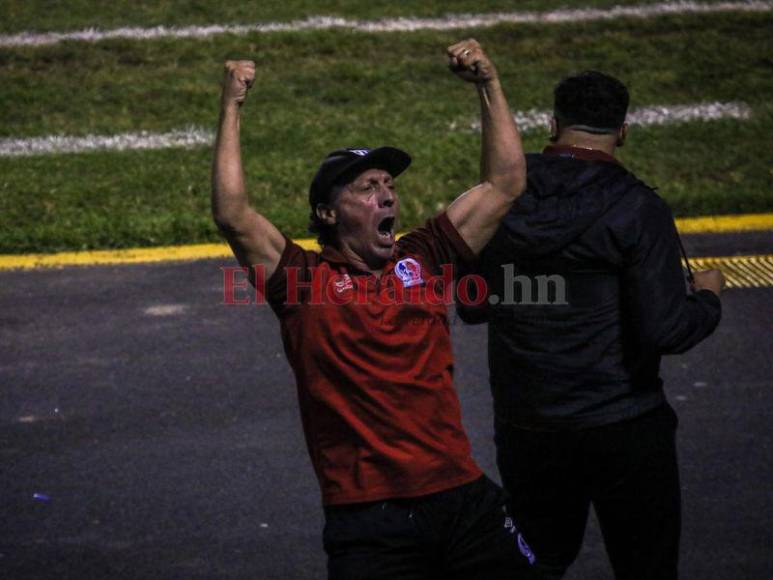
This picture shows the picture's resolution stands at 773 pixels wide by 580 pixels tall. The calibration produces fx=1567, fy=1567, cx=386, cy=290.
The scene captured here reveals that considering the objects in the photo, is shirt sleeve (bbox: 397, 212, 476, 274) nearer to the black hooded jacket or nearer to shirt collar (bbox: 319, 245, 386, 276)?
shirt collar (bbox: 319, 245, 386, 276)

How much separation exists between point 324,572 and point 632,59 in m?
9.81

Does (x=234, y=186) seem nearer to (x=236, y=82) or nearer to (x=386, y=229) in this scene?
(x=236, y=82)

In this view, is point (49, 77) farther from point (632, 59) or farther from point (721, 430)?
point (721, 430)

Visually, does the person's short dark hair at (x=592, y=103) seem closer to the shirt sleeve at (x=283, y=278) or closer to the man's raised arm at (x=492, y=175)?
the man's raised arm at (x=492, y=175)

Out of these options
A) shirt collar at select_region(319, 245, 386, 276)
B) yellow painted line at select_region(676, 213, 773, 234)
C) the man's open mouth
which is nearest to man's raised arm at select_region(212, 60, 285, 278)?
shirt collar at select_region(319, 245, 386, 276)

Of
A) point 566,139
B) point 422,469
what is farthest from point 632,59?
point 422,469

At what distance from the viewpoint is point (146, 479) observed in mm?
7293

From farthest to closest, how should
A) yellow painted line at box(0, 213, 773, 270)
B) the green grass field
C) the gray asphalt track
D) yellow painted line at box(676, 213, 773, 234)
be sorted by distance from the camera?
the green grass field
yellow painted line at box(676, 213, 773, 234)
yellow painted line at box(0, 213, 773, 270)
the gray asphalt track

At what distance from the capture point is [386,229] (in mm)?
4496

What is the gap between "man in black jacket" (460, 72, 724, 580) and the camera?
481cm

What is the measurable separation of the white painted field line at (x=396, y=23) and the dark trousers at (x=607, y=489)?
1151cm

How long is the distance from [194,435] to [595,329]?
3.42 m

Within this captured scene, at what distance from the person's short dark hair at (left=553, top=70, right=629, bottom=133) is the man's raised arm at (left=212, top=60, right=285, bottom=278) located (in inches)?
44.2

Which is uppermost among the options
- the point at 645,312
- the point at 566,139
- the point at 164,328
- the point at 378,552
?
the point at 566,139
